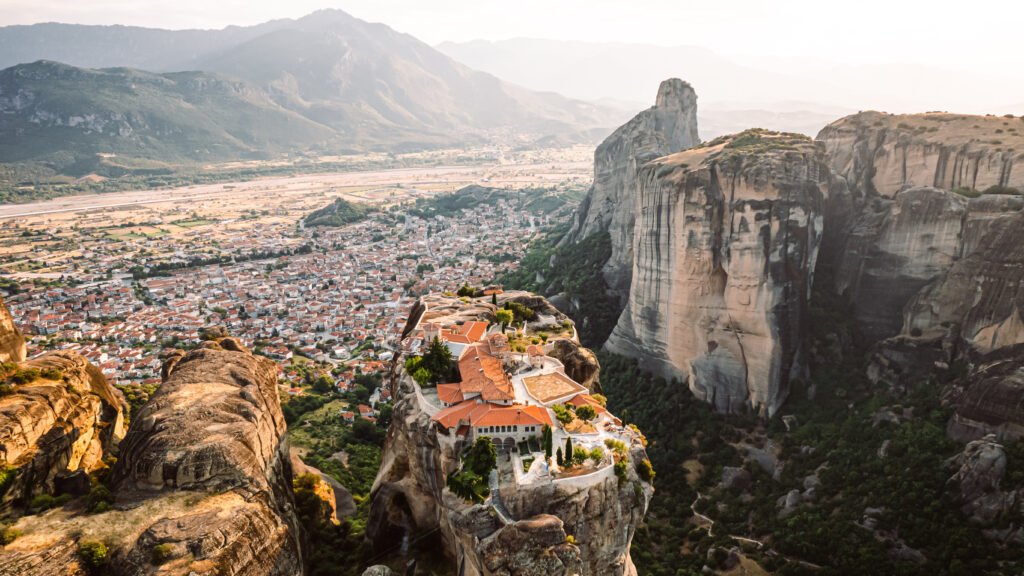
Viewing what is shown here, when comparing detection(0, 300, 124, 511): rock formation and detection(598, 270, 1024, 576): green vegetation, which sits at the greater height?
Answer: detection(0, 300, 124, 511): rock formation

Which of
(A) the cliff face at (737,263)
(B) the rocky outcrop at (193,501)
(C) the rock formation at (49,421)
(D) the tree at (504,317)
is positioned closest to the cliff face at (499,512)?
(B) the rocky outcrop at (193,501)

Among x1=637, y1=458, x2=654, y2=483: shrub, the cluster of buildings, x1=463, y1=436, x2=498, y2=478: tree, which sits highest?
x1=463, y1=436, x2=498, y2=478: tree

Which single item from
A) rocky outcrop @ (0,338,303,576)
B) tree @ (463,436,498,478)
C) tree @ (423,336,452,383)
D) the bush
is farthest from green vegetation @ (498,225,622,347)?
rocky outcrop @ (0,338,303,576)

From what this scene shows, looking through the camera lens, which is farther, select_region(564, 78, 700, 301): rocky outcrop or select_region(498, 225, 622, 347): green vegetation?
select_region(564, 78, 700, 301): rocky outcrop

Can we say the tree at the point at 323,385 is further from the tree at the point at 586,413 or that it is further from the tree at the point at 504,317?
the tree at the point at 586,413

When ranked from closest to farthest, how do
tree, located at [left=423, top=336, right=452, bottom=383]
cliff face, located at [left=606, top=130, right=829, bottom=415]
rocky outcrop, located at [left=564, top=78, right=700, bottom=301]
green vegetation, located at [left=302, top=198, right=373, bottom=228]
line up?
tree, located at [left=423, top=336, right=452, bottom=383], cliff face, located at [left=606, top=130, right=829, bottom=415], rocky outcrop, located at [left=564, top=78, right=700, bottom=301], green vegetation, located at [left=302, top=198, right=373, bottom=228]

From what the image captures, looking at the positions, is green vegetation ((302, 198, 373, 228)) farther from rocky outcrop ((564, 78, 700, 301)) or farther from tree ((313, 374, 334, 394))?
tree ((313, 374, 334, 394))

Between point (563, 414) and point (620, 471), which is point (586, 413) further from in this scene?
point (620, 471)

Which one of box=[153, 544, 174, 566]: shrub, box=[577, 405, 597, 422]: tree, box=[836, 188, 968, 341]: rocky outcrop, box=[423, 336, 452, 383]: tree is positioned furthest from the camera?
box=[836, 188, 968, 341]: rocky outcrop

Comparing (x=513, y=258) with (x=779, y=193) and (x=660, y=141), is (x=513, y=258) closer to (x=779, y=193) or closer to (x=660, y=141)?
(x=660, y=141)
